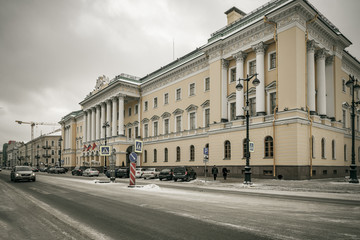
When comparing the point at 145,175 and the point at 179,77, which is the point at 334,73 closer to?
the point at 179,77

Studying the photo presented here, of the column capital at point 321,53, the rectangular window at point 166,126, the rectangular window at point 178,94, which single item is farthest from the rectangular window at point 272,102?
the rectangular window at point 166,126

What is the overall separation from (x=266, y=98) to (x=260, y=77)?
2333 mm

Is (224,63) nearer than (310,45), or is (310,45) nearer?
(310,45)

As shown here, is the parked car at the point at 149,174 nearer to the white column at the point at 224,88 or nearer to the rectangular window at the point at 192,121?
the rectangular window at the point at 192,121

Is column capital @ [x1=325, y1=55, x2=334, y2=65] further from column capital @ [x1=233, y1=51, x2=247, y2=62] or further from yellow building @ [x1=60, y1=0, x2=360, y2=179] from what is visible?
column capital @ [x1=233, y1=51, x2=247, y2=62]

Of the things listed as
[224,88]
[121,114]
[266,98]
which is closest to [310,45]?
[266,98]

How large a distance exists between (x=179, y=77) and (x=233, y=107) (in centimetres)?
1345

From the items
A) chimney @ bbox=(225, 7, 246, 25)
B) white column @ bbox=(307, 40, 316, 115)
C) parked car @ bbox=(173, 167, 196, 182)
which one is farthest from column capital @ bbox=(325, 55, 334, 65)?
parked car @ bbox=(173, 167, 196, 182)

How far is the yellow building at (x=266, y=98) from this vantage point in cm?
2767

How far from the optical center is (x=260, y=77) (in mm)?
30703

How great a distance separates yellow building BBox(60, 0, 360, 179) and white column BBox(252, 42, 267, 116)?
4.1 inches

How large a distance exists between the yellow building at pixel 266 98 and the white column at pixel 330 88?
11 cm

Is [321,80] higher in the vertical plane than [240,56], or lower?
lower

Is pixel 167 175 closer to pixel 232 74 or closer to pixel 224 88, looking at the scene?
pixel 224 88
